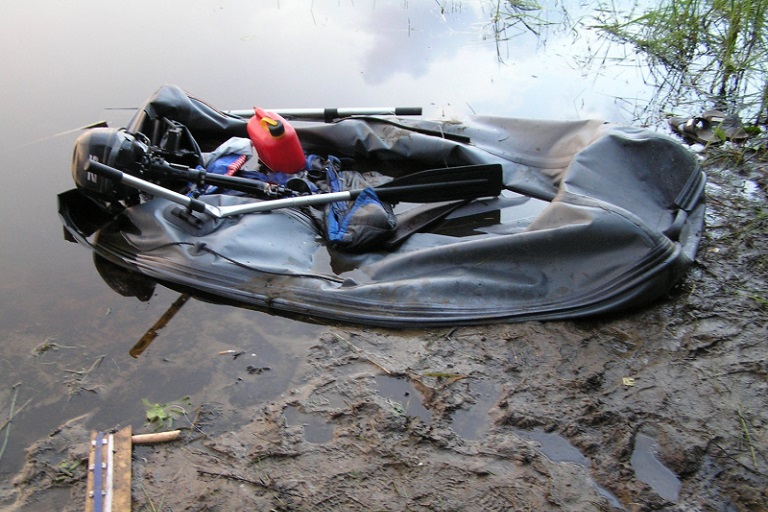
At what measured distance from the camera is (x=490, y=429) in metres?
2.70

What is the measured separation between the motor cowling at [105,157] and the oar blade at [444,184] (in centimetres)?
135

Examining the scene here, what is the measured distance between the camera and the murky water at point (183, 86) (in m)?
2.92

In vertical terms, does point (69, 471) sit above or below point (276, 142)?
below

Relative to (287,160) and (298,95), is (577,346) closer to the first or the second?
(287,160)

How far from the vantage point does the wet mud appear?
2.42 metres

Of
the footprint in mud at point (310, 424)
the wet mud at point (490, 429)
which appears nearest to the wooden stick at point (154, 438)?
the wet mud at point (490, 429)

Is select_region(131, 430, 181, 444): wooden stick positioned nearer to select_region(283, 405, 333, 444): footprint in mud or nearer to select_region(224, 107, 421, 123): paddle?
select_region(283, 405, 333, 444): footprint in mud

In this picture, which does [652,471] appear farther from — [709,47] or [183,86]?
[709,47]

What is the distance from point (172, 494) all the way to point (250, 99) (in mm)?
3446

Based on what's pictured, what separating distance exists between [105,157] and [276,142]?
986 mm

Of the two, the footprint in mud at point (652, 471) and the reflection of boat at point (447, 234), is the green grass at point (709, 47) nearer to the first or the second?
the reflection of boat at point (447, 234)

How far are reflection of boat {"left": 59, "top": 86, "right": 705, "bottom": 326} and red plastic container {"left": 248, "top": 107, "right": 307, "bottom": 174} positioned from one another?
0.12 meters

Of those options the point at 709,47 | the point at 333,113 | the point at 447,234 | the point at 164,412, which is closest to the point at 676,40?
the point at 709,47

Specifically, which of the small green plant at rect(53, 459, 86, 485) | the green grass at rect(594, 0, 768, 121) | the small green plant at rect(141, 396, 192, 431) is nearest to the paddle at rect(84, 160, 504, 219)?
the small green plant at rect(141, 396, 192, 431)
